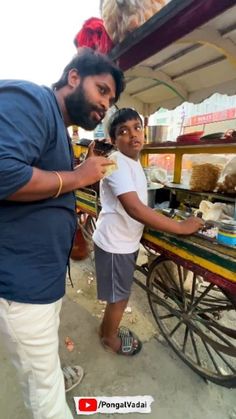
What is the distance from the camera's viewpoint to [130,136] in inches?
57.8

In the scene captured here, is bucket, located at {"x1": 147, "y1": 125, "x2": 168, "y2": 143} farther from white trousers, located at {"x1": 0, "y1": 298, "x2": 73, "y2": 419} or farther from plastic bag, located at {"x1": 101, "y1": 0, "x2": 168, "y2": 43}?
white trousers, located at {"x1": 0, "y1": 298, "x2": 73, "y2": 419}

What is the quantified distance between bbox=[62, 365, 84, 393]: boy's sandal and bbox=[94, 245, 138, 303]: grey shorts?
51cm

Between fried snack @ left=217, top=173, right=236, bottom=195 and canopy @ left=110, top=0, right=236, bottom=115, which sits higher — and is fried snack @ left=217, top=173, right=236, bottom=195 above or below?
below

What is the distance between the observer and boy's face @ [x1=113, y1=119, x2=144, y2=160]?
1.46 metres

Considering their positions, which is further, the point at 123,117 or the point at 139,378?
the point at 139,378

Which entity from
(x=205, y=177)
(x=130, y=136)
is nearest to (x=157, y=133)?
(x=205, y=177)

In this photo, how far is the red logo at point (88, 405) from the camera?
4.80 ft

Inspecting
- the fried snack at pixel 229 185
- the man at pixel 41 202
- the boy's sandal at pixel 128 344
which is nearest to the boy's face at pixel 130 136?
the man at pixel 41 202

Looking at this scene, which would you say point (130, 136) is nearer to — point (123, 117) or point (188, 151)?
point (123, 117)

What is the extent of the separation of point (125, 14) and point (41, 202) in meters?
1.29

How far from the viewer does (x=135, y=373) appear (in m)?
1.71

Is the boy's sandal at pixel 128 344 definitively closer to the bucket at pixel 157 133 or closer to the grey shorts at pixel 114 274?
the grey shorts at pixel 114 274

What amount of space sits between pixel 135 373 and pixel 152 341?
0.33 m

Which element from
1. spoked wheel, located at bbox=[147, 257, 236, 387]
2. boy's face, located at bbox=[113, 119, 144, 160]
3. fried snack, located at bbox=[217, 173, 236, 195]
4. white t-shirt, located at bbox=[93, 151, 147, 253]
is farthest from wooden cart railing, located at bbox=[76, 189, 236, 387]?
fried snack, located at bbox=[217, 173, 236, 195]
